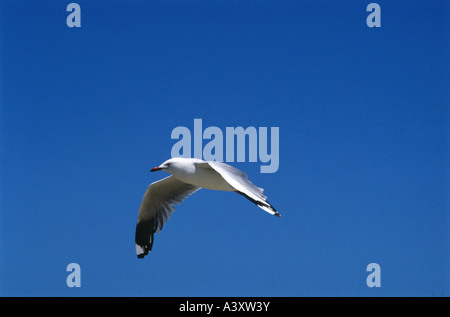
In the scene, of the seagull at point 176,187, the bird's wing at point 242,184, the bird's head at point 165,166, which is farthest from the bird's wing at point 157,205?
the bird's wing at point 242,184

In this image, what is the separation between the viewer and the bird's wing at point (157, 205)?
14.7 ft

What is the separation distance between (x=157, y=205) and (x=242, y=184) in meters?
1.44

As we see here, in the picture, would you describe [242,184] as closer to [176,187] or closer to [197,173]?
[197,173]

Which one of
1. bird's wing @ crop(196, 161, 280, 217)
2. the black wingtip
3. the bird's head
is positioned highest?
the bird's head

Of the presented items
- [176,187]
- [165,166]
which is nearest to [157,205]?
[176,187]

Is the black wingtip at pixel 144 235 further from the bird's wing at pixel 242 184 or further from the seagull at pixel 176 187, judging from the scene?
the bird's wing at pixel 242 184

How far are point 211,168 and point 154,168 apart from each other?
0.42 metres

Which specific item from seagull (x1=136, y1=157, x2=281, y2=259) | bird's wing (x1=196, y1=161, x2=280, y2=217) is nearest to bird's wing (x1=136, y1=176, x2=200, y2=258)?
seagull (x1=136, y1=157, x2=281, y2=259)

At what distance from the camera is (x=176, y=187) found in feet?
14.8

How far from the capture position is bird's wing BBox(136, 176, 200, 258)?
4484 mm

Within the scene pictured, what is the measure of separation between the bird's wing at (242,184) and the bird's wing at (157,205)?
2.65 ft

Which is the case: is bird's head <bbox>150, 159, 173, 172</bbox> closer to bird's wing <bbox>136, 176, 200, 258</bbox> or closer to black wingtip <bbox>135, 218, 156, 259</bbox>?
bird's wing <bbox>136, 176, 200, 258</bbox>
